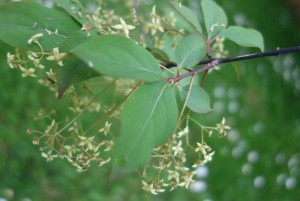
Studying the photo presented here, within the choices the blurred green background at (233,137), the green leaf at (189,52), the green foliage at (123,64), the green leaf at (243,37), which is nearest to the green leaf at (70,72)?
the green foliage at (123,64)

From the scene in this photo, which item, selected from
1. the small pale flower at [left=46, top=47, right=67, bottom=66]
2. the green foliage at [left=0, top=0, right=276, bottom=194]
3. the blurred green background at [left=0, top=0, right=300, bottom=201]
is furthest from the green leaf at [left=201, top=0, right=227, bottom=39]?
the blurred green background at [left=0, top=0, right=300, bottom=201]

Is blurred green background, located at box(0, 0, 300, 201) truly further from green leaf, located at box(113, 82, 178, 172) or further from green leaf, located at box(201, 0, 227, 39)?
green leaf, located at box(113, 82, 178, 172)

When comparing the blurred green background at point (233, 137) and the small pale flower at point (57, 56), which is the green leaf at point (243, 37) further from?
the blurred green background at point (233, 137)

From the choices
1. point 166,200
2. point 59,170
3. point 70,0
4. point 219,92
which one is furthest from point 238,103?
point 70,0

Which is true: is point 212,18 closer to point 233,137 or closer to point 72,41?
point 72,41

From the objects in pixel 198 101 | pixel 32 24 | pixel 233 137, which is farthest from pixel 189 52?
pixel 233 137
